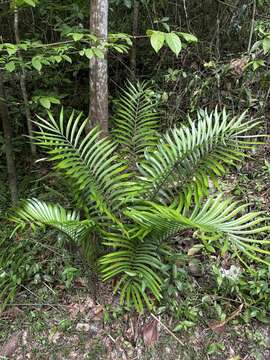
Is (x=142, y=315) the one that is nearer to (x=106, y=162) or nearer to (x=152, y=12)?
(x=106, y=162)

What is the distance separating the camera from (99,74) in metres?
2.31

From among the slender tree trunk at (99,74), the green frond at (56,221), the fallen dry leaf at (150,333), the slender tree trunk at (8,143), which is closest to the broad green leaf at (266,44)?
the slender tree trunk at (99,74)

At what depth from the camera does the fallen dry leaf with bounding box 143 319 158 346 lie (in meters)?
2.05

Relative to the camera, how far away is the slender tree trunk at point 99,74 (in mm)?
2119

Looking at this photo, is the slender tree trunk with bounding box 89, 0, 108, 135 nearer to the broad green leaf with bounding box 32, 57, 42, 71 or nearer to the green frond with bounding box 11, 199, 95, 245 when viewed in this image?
the broad green leaf with bounding box 32, 57, 42, 71

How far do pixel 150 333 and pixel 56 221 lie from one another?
35.6 inches

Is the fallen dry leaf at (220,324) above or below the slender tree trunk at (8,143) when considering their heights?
below

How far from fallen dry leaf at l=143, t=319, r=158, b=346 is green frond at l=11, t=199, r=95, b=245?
2.08 ft

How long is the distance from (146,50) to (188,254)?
2.07 meters

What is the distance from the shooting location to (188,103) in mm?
3154

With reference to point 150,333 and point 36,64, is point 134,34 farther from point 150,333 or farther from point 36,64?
point 150,333

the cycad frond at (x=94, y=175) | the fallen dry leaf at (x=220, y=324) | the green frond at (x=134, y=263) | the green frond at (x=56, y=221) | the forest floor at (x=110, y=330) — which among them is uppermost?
the cycad frond at (x=94, y=175)

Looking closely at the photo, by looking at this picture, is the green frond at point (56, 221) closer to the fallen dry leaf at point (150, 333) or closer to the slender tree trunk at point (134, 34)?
the fallen dry leaf at point (150, 333)

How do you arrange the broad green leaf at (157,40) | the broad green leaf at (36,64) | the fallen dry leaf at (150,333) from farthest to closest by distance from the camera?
1. the fallen dry leaf at (150,333)
2. the broad green leaf at (36,64)
3. the broad green leaf at (157,40)
